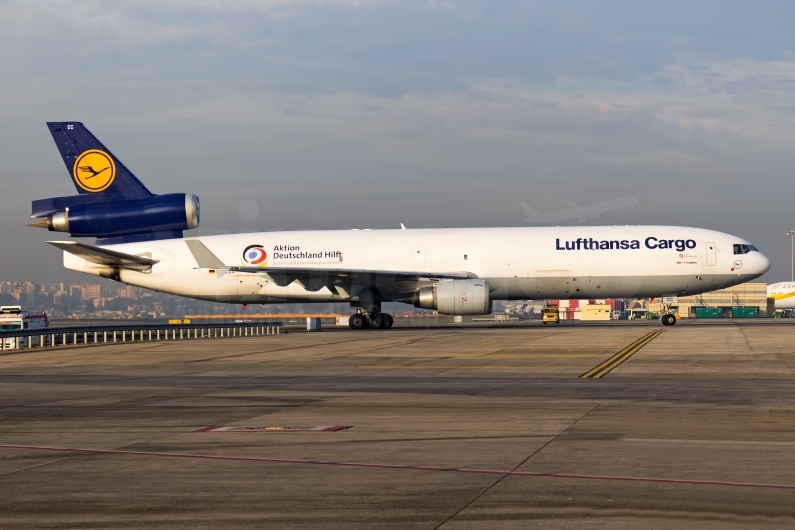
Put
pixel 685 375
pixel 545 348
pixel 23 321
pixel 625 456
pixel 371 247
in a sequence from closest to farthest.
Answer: pixel 625 456, pixel 685 375, pixel 545 348, pixel 371 247, pixel 23 321

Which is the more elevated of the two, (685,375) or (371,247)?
(371,247)

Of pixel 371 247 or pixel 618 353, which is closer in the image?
pixel 618 353

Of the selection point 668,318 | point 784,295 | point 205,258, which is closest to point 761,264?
point 668,318

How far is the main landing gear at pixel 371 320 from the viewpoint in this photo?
47250 millimetres

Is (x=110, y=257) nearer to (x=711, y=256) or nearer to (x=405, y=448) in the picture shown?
(x=711, y=256)

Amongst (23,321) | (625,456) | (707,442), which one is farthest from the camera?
(23,321)

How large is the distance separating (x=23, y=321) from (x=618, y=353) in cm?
4585

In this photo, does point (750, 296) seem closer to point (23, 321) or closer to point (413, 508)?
point (23, 321)

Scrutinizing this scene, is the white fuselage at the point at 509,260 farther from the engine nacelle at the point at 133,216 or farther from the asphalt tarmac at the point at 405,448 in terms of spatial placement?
the asphalt tarmac at the point at 405,448

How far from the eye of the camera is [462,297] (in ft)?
139

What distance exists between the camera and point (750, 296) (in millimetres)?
142375

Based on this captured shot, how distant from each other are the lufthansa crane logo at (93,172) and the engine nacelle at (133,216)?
3.22 feet

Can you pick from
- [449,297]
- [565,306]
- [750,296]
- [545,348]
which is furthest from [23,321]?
[750,296]

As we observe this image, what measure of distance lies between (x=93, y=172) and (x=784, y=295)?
93.9 metres
